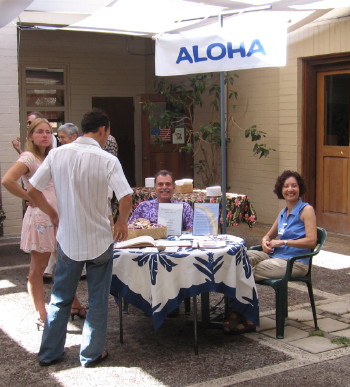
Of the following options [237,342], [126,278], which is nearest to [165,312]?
[126,278]

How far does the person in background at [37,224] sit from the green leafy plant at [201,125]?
5.15 metres

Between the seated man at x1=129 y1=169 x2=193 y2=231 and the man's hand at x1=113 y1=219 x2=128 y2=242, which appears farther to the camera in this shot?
the seated man at x1=129 y1=169 x2=193 y2=231

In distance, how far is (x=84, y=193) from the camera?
13.7 ft

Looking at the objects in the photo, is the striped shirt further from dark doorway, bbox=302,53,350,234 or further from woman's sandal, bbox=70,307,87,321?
dark doorway, bbox=302,53,350,234

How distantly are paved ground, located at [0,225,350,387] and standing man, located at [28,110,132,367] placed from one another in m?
0.21

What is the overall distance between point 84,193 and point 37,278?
47.1 inches

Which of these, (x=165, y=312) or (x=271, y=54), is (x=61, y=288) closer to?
(x=165, y=312)

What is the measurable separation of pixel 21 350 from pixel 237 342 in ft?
5.01

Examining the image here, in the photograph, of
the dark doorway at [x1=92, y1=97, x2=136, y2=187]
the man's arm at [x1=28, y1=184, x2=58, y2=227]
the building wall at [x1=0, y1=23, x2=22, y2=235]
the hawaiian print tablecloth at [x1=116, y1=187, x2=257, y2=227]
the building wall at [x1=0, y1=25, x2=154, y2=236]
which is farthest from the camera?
the dark doorway at [x1=92, y1=97, x2=136, y2=187]

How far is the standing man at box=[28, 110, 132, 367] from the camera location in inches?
165

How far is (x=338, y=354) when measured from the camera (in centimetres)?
452

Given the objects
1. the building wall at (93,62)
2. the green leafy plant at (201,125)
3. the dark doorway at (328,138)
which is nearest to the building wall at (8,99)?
the green leafy plant at (201,125)

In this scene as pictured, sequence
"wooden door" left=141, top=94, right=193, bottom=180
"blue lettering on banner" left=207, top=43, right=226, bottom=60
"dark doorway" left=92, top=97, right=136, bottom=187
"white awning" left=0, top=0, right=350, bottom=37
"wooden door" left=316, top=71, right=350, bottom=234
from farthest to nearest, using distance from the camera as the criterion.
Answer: "dark doorway" left=92, top=97, right=136, bottom=187 → "wooden door" left=141, top=94, right=193, bottom=180 → "wooden door" left=316, top=71, right=350, bottom=234 → "white awning" left=0, top=0, right=350, bottom=37 → "blue lettering on banner" left=207, top=43, right=226, bottom=60

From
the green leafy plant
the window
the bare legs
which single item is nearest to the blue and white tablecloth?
the bare legs
